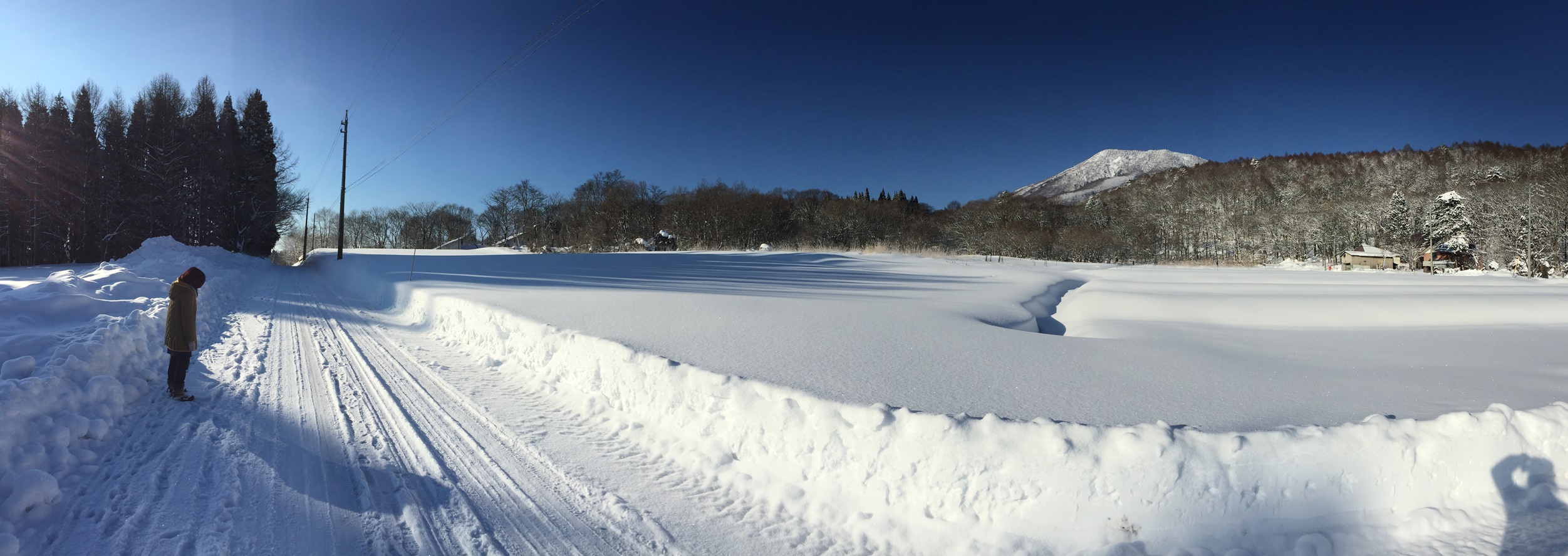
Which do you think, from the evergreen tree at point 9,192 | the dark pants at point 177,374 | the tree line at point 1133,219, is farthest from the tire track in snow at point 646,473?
the evergreen tree at point 9,192

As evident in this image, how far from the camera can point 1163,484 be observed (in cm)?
248

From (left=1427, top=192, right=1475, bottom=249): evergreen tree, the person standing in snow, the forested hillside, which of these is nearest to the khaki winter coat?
the person standing in snow

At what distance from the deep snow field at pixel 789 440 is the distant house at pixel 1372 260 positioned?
162 feet

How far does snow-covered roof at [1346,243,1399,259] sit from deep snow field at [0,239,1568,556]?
52282mm

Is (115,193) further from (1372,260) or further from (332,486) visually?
(1372,260)

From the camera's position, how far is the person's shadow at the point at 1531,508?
2.33 meters

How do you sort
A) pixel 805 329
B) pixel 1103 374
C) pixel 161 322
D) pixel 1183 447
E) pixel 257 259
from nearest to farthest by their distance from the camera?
pixel 1183 447 → pixel 1103 374 → pixel 805 329 → pixel 161 322 → pixel 257 259

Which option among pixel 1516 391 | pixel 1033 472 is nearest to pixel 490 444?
pixel 1033 472

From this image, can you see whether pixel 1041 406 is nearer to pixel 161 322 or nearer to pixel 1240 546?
pixel 1240 546

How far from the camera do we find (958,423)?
2902 millimetres

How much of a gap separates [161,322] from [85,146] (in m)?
30.7

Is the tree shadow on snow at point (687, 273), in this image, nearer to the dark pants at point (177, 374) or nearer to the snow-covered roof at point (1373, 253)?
the dark pants at point (177, 374)

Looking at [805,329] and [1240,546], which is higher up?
[805,329]

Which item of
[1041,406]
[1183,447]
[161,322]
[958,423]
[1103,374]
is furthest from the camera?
[161,322]
